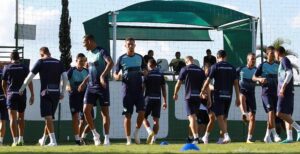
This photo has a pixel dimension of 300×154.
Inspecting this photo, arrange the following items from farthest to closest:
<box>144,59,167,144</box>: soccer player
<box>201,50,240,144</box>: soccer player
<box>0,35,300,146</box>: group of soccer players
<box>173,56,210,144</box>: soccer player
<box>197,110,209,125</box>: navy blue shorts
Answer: <box>197,110,209,125</box>: navy blue shorts < <box>144,59,167,144</box>: soccer player < <box>173,56,210,144</box>: soccer player < <box>201,50,240,144</box>: soccer player < <box>0,35,300,146</box>: group of soccer players

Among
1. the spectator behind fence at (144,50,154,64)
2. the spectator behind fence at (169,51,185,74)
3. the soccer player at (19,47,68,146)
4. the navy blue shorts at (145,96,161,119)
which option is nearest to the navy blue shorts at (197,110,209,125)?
the navy blue shorts at (145,96,161,119)

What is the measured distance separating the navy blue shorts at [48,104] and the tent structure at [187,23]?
7044 millimetres

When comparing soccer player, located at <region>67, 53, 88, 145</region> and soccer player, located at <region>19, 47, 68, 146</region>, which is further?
soccer player, located at <region>67, 53, 88, 145</region>

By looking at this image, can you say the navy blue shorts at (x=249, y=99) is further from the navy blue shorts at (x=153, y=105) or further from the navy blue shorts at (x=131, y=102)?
the navy blue shorts at (x=131, y=102)

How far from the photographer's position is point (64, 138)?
22438mm

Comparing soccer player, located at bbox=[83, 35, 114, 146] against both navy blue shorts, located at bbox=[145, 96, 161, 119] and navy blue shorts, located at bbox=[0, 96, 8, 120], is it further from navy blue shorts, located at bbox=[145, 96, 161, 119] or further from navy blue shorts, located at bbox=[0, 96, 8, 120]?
navy blue shorts, located at bbox=[0, 96, 8, 120]

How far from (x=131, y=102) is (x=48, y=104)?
70.9 inches

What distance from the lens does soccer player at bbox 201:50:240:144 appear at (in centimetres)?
1732

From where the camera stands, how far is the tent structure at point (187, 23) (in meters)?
24.7

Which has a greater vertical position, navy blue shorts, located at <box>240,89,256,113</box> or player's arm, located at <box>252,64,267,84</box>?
player's arm, located at <box>252,64,267,84</box>

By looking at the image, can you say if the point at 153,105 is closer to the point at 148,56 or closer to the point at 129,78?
the point at 129,78

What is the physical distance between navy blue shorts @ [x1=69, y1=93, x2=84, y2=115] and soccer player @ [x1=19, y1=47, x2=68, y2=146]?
7.01 feet

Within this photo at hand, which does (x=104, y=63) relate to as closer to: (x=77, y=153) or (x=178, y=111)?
Result: (x=77, y=153)

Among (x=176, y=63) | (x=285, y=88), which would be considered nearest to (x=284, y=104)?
(x=285, y=88)
